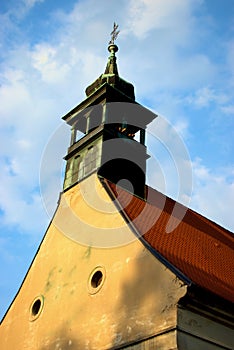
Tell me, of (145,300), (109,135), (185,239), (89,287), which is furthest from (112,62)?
(145,300)

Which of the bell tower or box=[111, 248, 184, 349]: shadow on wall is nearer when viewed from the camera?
box=[111, 248, 184, 349]: shadow on wall

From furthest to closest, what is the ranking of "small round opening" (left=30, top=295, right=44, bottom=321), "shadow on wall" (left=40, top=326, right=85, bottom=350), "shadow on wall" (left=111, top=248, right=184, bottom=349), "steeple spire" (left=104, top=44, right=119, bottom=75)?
"steeple spire" (left=104, top=44, right=119, bottom=75), "small round opening" (left=30, top=295, right=44, bottom=321), "shadow on wall" (left=40, top=326, right=85, bottom=350), "shadow on wall" (left=111, top=248, right=184, bottom=349)

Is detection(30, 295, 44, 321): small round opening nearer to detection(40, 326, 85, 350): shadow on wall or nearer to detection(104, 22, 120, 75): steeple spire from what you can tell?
detection(40, 326, 85, 350): shadow on wall

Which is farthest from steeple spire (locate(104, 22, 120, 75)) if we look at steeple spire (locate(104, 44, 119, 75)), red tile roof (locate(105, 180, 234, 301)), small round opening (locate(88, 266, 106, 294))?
small round opening (locate(88, 266, 106, 294))

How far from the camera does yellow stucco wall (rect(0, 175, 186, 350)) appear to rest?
10984 millimetres

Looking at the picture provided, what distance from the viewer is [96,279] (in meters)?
12.9

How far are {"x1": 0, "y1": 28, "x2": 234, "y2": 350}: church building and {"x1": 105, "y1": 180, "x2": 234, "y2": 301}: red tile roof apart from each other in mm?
51

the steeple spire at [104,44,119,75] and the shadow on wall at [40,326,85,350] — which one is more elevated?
the steeple spire at [104,44,119,75]

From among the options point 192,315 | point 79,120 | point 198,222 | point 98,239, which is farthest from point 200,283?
point 79,120

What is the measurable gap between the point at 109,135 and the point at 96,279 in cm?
535

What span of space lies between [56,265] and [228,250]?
530 cm

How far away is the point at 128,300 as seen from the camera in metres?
11.5

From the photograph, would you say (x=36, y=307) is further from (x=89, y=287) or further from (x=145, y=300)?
(x=145, y=300)

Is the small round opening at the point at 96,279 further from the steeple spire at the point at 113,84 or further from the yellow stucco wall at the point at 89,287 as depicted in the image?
the steeple spire at the point at 113,84
